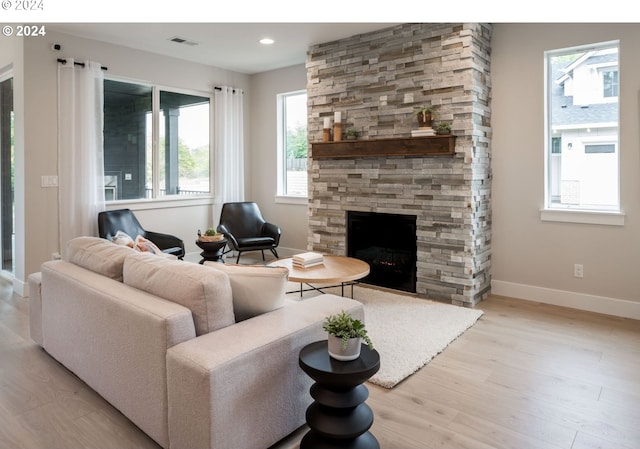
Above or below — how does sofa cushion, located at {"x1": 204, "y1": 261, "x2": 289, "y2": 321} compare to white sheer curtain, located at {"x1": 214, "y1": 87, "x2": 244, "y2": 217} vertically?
below

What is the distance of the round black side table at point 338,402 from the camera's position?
1.82 metres

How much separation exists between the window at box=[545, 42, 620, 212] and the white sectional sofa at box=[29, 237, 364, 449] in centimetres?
287

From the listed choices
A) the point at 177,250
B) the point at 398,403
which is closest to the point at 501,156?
the point at 398,403

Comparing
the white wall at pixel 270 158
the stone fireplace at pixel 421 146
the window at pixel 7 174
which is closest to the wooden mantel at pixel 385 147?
the stone fireplace at pixel 421 146

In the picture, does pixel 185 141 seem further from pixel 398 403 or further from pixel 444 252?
pixel 398 403

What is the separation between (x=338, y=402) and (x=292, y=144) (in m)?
5.10

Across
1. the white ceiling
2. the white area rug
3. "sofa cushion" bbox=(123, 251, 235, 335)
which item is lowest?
the white area rug

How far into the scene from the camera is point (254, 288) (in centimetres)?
221

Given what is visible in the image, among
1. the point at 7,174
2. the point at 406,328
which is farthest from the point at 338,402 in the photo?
the point at 7,174

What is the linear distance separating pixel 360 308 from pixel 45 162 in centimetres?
386

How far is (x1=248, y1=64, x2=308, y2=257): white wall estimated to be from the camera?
21.1 feet

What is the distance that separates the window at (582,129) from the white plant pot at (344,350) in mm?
3197

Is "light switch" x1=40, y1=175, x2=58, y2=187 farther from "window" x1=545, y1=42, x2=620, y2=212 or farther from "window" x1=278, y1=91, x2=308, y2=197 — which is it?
"window" x1=545, y1=42, x2=620, y2=212

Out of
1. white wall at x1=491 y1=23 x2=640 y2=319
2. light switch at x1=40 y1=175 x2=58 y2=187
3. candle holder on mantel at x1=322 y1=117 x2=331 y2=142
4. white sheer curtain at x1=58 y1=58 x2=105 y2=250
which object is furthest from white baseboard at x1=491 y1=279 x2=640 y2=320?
light switch at x1=40 y1=175 x2=58 y2=187
